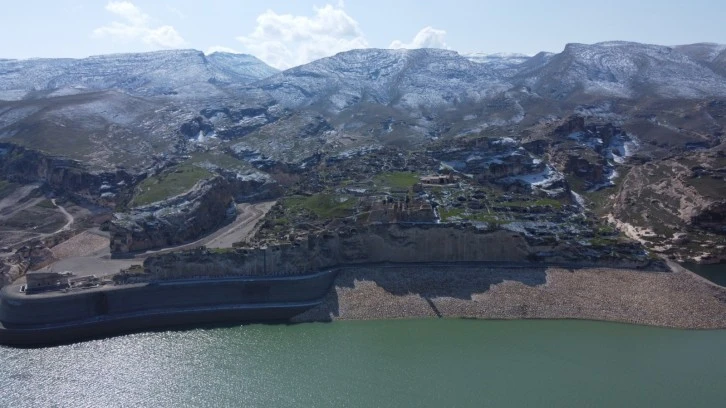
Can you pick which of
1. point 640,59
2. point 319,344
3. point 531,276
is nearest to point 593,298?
point 531,276

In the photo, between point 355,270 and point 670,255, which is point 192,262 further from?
point 670,255

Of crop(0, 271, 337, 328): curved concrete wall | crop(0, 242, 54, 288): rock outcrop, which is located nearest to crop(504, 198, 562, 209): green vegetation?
crop(0, 271, 337, 328): curved concrete wall

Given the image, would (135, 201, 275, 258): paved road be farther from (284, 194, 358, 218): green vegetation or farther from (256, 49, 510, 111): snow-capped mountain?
(256, 49, 510, 111): snow-capped mountain

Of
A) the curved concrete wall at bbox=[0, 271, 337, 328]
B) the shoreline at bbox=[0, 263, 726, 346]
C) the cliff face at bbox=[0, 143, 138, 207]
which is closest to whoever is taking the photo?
the curved concrete wall at bbox=[0, 271, 337, 328]

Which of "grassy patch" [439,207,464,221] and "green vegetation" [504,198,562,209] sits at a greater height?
"green vegetation" [504,198,562,209]

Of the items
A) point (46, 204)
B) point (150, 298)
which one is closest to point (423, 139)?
point (46, 204)

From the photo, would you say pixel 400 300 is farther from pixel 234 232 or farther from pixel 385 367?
pixel 234 232

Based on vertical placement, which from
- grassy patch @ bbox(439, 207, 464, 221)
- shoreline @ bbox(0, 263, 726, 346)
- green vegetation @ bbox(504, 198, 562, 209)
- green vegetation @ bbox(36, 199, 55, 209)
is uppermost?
green vegetation @ bbox(504, 198, 562, 209)
